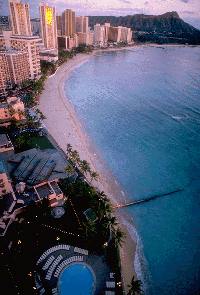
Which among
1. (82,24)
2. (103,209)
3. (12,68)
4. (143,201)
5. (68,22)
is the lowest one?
(143,201)

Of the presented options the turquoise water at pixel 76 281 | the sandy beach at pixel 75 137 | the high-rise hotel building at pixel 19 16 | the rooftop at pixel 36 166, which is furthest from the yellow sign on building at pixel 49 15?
the turquoise water at pixel 76 281

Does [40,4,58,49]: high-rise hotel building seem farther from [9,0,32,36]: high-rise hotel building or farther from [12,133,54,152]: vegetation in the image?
[12,133,54,152]: vegetation

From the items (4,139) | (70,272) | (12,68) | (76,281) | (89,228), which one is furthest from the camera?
(12,68)

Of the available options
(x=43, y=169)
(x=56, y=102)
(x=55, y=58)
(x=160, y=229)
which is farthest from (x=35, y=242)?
(x=55, y=58)

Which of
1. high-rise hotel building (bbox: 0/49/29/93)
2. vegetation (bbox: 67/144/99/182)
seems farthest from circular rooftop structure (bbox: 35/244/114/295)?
high-rise hotel building (bbox: 0/49/29/93)

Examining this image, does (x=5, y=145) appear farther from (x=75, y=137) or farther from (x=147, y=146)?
(x=147, y=146)

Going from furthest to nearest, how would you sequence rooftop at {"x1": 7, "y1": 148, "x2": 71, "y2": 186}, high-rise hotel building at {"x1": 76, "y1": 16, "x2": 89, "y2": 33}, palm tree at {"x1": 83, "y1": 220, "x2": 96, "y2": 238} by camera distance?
high-rise hotel building at {"x1": 76, "y1": 16, "x2": 89, "y2": 33}
rooftop at {"x1": 7, "y1": 148, "x2": 71, "y2": 186}
palm tree at {"x1": 83, "y1": 220, "x2": 96, "y2": 238}

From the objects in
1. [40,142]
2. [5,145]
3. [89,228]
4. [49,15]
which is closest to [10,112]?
[40,142]
